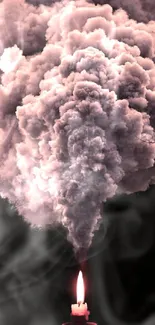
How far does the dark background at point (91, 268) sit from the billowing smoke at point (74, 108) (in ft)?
4.44

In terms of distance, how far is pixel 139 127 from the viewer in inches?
393

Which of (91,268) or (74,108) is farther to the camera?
(91,268)

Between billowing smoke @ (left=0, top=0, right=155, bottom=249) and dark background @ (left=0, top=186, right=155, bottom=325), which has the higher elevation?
billowing smoke @ (left=0, top=0, right=155, bottom=249)

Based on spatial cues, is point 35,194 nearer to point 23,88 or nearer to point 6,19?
point 23,88

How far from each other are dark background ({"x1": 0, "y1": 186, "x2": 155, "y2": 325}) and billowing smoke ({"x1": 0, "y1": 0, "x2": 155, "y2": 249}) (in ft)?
4.44

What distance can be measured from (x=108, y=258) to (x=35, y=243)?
5.56ft

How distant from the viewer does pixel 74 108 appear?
31.9ft

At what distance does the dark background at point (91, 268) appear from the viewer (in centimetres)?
1245

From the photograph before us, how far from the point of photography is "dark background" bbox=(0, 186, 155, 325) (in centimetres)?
1245

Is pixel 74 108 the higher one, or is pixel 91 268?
pixel 74 108

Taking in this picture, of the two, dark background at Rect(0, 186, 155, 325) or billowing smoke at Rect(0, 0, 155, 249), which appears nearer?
billowing smoke at Rect(0, 0, 155, 249)

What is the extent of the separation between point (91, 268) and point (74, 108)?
444cm

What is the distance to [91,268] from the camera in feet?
41.4

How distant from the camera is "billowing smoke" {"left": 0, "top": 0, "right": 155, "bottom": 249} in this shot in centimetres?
966
